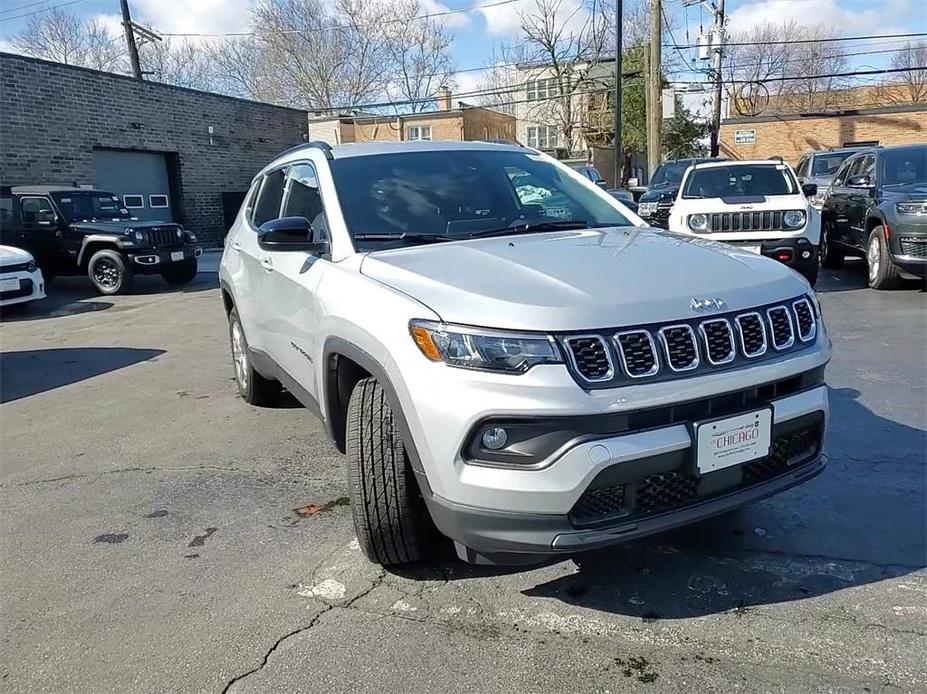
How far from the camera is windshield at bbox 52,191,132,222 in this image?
13000mm

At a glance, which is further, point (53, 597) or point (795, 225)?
point (795, 225)

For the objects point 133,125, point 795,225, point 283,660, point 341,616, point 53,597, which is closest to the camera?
point 283,660

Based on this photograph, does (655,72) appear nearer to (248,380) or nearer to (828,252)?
(828,252)

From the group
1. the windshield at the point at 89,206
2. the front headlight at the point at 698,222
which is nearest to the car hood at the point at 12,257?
the windshield at the point at 89,206

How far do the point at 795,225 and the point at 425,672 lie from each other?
761 cm

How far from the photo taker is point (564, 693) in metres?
2.31

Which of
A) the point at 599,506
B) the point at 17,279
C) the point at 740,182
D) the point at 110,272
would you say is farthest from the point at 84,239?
the point at 599,506

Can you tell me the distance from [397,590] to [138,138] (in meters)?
18.2

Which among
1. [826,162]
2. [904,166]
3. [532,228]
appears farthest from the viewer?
[826,162]

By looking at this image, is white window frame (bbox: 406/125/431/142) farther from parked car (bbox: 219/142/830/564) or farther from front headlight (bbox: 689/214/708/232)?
parked car (bbox: 219/142/830/564)

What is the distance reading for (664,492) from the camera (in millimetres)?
2471

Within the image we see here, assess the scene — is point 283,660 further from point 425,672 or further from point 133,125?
point 133,125

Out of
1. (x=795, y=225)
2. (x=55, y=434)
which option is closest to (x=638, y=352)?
(x=55, y=434)

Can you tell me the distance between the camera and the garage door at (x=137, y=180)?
1771 cm
